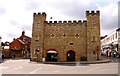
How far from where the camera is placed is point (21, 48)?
3179 inches

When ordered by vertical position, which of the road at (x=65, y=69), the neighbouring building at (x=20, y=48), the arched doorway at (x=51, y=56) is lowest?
the road at (x=65, y=69)

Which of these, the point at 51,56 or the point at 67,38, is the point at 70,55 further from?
the point at 51,56

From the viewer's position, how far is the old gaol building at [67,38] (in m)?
45.7

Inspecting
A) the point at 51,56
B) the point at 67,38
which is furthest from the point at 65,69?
the point at 51,56

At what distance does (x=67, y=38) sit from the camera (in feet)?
155

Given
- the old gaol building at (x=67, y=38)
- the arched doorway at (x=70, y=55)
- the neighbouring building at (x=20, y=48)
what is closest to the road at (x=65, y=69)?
the old gaol building at (x=67, y=38)

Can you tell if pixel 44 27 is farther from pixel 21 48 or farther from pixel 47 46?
pixel 21 48

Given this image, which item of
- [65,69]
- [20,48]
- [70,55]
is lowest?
[65,69]

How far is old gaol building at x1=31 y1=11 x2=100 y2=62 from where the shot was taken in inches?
1797

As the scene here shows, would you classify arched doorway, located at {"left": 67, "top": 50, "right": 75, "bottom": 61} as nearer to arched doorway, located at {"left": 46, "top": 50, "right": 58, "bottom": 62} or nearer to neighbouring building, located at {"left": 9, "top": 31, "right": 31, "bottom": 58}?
arched doorway, located at {"left": 46, "top": 50, "right": 58, "bottom": 62}

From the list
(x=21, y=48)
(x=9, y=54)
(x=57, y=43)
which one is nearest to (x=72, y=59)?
(x=57, y=43)

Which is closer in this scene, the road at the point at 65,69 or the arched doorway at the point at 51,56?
the road at the point at 65,69

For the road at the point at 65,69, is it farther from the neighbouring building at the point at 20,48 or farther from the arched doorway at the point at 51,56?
the neighbouring building at the point at 20,48

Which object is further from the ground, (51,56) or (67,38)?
(67,38)
